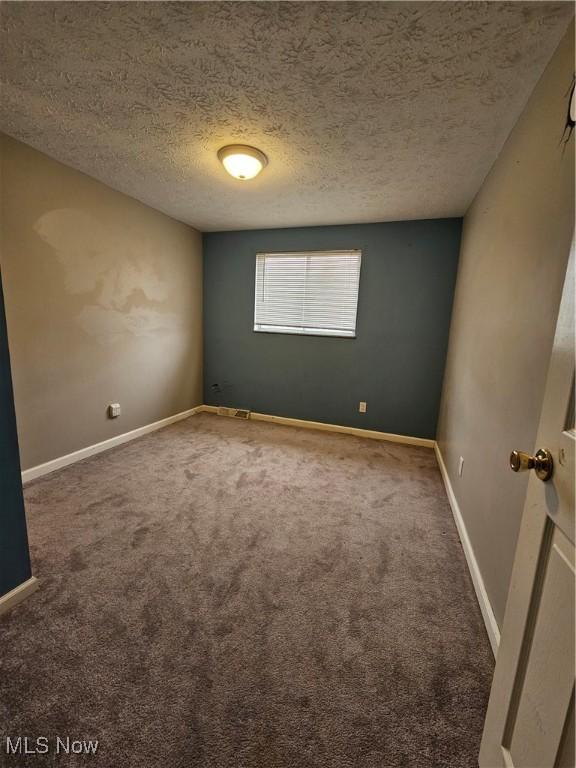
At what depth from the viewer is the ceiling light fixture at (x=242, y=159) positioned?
77.5 inches

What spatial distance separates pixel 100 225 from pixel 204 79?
178 centimetres

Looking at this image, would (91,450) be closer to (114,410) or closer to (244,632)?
(114,410)

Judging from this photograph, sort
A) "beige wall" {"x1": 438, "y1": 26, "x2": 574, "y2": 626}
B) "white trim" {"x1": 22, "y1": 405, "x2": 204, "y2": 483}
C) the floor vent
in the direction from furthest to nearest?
the floor vent
"white trim" {"x1": 22, "y1": 405, "x2": 204, "y2": 483}
"beige wall" {"x1": 438, "y1": 26, "x2": 574, "y2": 626}

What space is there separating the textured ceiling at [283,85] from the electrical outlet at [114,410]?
2.00 meters

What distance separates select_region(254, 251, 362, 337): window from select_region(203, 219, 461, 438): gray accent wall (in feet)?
0.31

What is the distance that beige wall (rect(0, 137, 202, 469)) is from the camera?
2.19 meters

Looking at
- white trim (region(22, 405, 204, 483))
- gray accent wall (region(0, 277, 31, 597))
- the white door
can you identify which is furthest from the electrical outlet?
the white door

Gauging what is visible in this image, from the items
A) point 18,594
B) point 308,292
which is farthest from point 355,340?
point 18,594

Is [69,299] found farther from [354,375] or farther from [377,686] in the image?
[377,686]

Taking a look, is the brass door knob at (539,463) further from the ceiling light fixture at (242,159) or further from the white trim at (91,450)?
the white trim at (91,450)

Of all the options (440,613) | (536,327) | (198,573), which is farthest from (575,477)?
(198,573)

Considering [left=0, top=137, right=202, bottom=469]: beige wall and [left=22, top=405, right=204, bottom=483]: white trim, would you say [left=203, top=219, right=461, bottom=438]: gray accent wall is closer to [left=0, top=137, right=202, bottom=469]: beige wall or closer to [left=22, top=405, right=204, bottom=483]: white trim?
[left=0, top=137, right=202, bottom=469]: beige wall

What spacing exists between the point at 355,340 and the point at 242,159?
84.2 inches

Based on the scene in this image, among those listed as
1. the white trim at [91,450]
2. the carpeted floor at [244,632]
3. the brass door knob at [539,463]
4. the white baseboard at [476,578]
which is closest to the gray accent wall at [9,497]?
the carpeted floor at [244,632]
